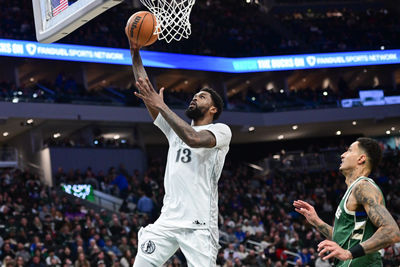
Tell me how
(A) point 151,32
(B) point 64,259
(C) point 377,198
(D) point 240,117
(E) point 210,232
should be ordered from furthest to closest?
(D) point 240,117
(B) point 64,259
(A) point 151,32
(E) point 210,232
(C) point 377,198

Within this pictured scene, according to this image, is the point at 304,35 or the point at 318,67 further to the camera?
the point at 304,35

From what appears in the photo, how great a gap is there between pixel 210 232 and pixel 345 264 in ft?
3.84

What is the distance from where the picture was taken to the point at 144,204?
1936cm

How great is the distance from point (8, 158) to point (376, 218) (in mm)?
21183

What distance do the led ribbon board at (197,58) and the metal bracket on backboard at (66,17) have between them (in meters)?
18.0

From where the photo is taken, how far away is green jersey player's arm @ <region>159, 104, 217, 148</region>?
15.9 ft

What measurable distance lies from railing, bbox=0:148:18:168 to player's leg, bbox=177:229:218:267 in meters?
19.5

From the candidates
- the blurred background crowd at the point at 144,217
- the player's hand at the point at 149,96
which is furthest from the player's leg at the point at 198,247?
the blurred background crowd at the point at 144,217

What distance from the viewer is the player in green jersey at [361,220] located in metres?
4.12

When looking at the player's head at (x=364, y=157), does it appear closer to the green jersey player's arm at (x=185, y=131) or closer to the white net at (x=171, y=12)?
the green jersey player's arm at (x=185, y=131)

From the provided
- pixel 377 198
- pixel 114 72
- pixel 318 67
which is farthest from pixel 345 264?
pixel 318 67

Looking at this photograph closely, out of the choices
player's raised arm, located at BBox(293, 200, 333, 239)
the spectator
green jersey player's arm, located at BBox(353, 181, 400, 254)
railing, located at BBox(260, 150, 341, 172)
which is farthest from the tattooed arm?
railing, located at BBox(260, 150, 341, 172)

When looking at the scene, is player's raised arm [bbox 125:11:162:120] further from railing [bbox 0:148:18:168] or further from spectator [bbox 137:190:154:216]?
railing [bbox 0:148:18:168]

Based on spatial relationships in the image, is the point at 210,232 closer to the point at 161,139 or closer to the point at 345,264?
the point at 345,264
